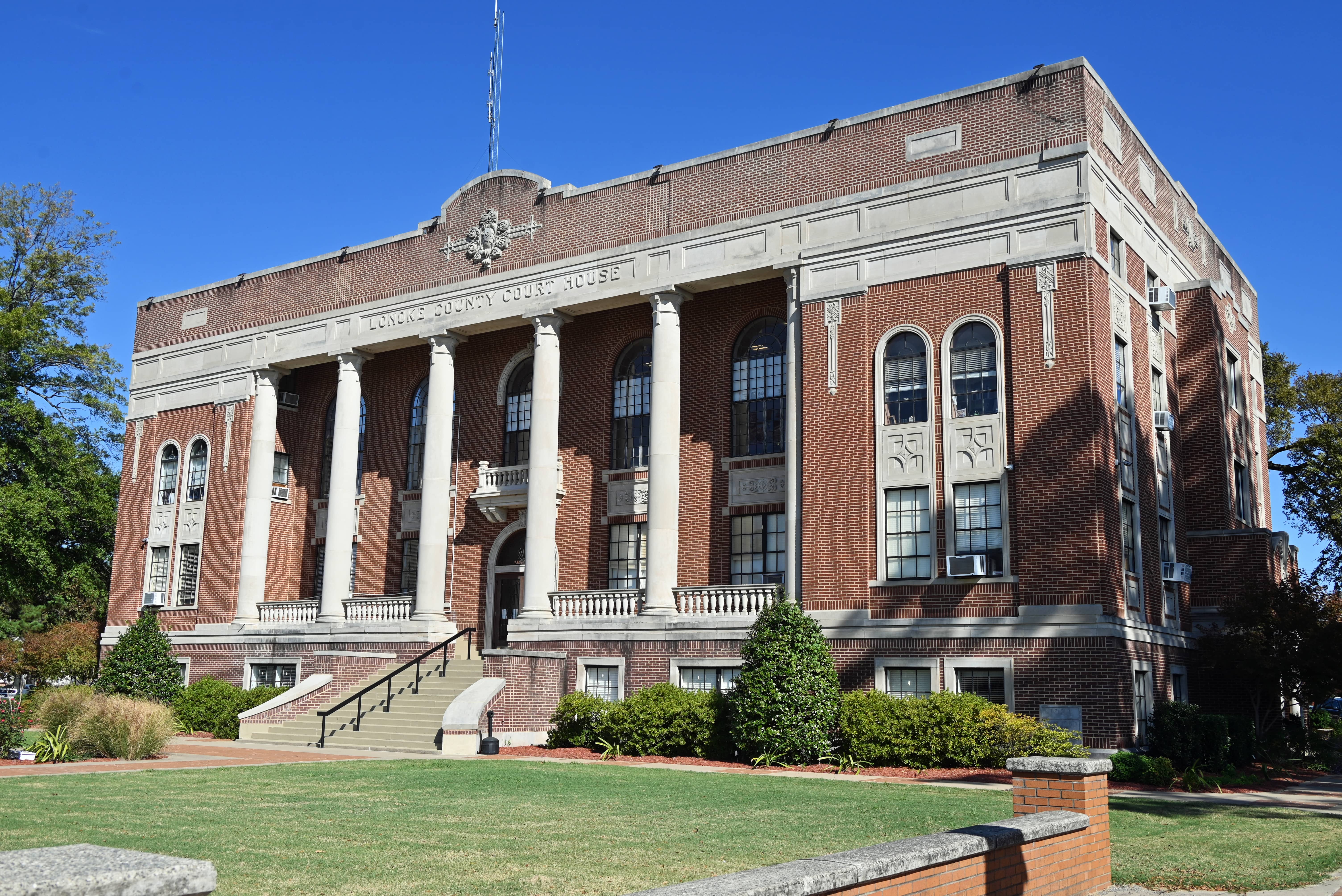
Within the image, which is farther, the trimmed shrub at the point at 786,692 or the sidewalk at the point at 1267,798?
the trimmed shrub at the point at 786,692

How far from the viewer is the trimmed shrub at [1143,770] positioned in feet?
68.2

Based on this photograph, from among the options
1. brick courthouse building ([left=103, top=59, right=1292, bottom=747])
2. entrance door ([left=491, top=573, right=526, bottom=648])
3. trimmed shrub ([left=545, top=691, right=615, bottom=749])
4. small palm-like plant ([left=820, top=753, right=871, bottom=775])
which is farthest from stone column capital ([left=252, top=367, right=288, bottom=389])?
small palm-like plant ([left=820, top=753, right=871, bottom=775])

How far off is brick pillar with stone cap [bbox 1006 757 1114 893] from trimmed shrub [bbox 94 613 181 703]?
28262mm

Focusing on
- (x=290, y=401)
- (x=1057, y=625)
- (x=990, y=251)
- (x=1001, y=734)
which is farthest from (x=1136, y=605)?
(x=290, y=401)

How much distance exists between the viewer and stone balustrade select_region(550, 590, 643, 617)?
28766 mm

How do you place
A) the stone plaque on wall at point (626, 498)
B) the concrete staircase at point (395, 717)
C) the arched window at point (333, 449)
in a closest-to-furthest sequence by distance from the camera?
1. the concrete staircase at point (395, 717)
2. the stone plaque on wall at point (626, 498)
3. the arched window at point (333, 449)

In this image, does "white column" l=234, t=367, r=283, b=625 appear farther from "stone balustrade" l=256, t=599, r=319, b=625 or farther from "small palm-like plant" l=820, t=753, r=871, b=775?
"small palm-like plant" l=820, t=753, r=871, b=775

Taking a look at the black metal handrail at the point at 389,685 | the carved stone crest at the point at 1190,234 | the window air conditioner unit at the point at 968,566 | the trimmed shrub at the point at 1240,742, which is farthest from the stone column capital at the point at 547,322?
the trimmed shrub at the point at 1240,742

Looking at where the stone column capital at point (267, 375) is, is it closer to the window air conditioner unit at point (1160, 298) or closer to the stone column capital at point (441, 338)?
the stone column capital at point (441, 338)

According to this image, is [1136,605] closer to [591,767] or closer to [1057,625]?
[1057,625]

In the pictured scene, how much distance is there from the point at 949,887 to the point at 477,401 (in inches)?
1101

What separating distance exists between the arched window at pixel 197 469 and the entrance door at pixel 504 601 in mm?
11770

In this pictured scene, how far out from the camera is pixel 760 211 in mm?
28797

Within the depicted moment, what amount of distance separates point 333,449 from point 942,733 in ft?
68.2
